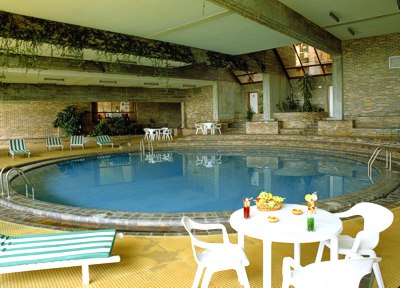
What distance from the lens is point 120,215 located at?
427 centimetres

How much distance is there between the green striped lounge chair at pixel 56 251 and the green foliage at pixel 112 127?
13.6 meters

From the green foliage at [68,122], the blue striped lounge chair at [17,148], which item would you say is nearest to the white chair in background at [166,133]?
the green foliage at [68,122]

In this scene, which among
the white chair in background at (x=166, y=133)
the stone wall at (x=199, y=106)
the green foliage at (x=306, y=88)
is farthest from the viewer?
the stone wall at (x=199, y=106)

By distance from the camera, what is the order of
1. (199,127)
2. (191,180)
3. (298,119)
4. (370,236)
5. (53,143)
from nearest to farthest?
1. (370,236)
2. (191,180)
3. (53,143)
4. (298,119)
5. (199,127)

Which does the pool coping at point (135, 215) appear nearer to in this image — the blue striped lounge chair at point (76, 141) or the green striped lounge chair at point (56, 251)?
the green striped lounge chair at point (56, 251)

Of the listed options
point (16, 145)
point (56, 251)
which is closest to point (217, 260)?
point (56, 251)

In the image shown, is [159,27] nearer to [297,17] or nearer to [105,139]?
[297,17]

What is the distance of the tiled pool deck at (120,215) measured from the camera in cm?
399

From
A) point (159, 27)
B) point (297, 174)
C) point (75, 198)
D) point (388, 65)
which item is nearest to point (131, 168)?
point (75, 198)

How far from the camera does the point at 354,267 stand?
1.64 m

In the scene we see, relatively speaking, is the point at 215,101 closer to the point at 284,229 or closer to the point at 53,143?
the point at 53,143

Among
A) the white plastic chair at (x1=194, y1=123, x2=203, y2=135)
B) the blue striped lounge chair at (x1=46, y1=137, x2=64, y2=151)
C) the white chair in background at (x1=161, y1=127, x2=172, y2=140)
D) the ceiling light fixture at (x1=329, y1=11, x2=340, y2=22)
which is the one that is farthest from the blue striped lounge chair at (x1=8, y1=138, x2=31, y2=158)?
the ceiling light fixture at (x1=329, y1=11, x2=340, y2=22)

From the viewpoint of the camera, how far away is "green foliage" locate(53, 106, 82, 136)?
52.1ft

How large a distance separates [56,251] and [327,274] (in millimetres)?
2129
